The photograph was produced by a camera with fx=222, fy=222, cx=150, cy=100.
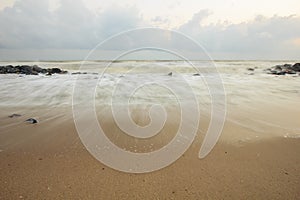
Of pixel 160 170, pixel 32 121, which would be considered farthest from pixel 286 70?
pixel 32 121

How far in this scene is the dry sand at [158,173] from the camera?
275cm

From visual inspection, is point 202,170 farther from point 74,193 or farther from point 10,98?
point 10,98

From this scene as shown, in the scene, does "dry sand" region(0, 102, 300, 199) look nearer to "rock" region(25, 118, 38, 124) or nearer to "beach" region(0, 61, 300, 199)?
"beach" region(0, 61, 300, 199)

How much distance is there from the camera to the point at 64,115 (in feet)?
20.0

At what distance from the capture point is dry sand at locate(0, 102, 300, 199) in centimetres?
275

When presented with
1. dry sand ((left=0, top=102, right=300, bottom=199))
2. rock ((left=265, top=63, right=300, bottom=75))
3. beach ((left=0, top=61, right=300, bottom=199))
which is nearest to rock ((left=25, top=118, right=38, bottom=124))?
beach ((left=0, top=61, right=300, bottom=199))

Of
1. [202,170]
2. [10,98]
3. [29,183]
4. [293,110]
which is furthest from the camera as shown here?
[10,98]

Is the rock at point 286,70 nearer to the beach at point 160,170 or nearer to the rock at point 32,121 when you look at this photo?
the beach at point 160,170

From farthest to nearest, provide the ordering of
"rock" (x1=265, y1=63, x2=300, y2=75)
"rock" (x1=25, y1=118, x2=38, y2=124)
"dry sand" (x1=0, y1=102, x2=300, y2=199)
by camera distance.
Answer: "rock" (x1=265, y1=63, x2=300, y2=75) < "rock" (x1=25, y1=118, x2=38, y2=124) < "dry sand" (x1=0, y1=102, x2=300, y2=199)

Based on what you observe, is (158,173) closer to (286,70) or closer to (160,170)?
(160,170)

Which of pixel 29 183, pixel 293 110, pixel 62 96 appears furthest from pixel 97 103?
pixel 293 110

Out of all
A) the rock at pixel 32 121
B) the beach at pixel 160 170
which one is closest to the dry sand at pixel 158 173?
the beach at pixel 160 170

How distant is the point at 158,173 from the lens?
3195mm

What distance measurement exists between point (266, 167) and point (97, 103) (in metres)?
5.61
